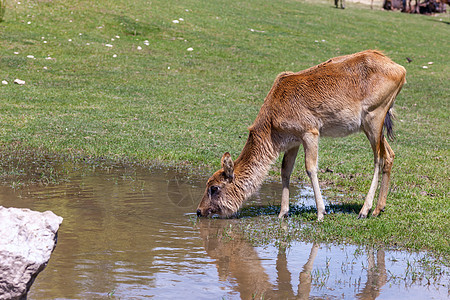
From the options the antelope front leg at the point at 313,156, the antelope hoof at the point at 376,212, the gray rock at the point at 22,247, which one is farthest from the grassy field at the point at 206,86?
the gray rock at the point at 22,247

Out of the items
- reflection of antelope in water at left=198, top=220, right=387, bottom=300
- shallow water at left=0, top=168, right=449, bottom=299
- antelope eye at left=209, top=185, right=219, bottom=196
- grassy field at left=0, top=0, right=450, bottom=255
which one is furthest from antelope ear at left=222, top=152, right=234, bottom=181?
reflection of antelope in water at left=198, top=220, right=387, bottom=300

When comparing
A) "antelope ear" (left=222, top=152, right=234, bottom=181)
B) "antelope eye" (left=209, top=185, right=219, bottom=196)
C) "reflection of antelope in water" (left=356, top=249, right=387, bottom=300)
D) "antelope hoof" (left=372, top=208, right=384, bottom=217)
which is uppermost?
"antelope ear" (left=222, top=152, right=234, bottom=181)

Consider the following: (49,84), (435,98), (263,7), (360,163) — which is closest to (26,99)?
(49,84)

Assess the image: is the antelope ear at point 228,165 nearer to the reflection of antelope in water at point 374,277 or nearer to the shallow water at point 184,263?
the shallow water at point 184,263

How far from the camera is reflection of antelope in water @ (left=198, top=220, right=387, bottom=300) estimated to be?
6.17 meters

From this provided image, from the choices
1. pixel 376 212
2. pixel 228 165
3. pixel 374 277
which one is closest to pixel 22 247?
pixel 374 277

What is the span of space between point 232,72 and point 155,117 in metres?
8.59

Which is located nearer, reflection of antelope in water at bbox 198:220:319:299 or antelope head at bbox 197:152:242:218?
reflection of antelope in water at bbox 198:220:319:299

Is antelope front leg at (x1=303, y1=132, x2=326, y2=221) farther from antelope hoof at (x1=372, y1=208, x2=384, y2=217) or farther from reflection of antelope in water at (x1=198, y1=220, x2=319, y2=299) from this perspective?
reflection of antelope in water at (x1=198, y1=220, x2=319, y2=299)

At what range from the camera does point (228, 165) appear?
9.17 m

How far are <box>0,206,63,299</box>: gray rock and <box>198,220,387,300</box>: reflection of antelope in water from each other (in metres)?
2.14

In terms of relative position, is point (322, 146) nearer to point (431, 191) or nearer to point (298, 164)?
point (298, 164)

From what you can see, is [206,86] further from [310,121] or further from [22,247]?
[22,247]

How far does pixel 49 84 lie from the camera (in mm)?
21344
